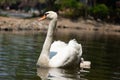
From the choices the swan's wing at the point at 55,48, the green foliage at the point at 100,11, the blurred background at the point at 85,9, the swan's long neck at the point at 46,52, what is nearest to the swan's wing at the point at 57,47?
the swan's wing at the point at 55,48

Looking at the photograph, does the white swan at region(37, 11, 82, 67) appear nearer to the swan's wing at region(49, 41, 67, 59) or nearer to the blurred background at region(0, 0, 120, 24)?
the swan's wing at region(49, 41, 67, 59)

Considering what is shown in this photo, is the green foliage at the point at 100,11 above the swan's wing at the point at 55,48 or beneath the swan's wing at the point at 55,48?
beneath

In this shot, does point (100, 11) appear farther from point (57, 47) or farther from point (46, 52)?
point (46, 52)

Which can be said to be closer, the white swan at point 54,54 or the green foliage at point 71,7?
the white swan at point 54,54

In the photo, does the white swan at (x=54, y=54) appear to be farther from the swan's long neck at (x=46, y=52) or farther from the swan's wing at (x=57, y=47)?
the swan's wing at (x=57, y=47)

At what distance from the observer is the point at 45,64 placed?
18.6 m

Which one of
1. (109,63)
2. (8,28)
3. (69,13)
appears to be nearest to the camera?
(109,63)

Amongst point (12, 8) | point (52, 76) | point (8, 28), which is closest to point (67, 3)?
point (8, 28)

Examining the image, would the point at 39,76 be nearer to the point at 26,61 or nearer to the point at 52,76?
the point at 52,76

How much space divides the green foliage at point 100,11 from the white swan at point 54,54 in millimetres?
54813

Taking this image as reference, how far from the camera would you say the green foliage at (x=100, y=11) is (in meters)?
74.9

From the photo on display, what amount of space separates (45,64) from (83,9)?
5621cm

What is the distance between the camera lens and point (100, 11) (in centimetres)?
7488

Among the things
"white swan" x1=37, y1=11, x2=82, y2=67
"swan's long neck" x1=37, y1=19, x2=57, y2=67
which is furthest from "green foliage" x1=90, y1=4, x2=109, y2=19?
"swan's long neck" x1=37, y1=19, x2=57, y2=67
